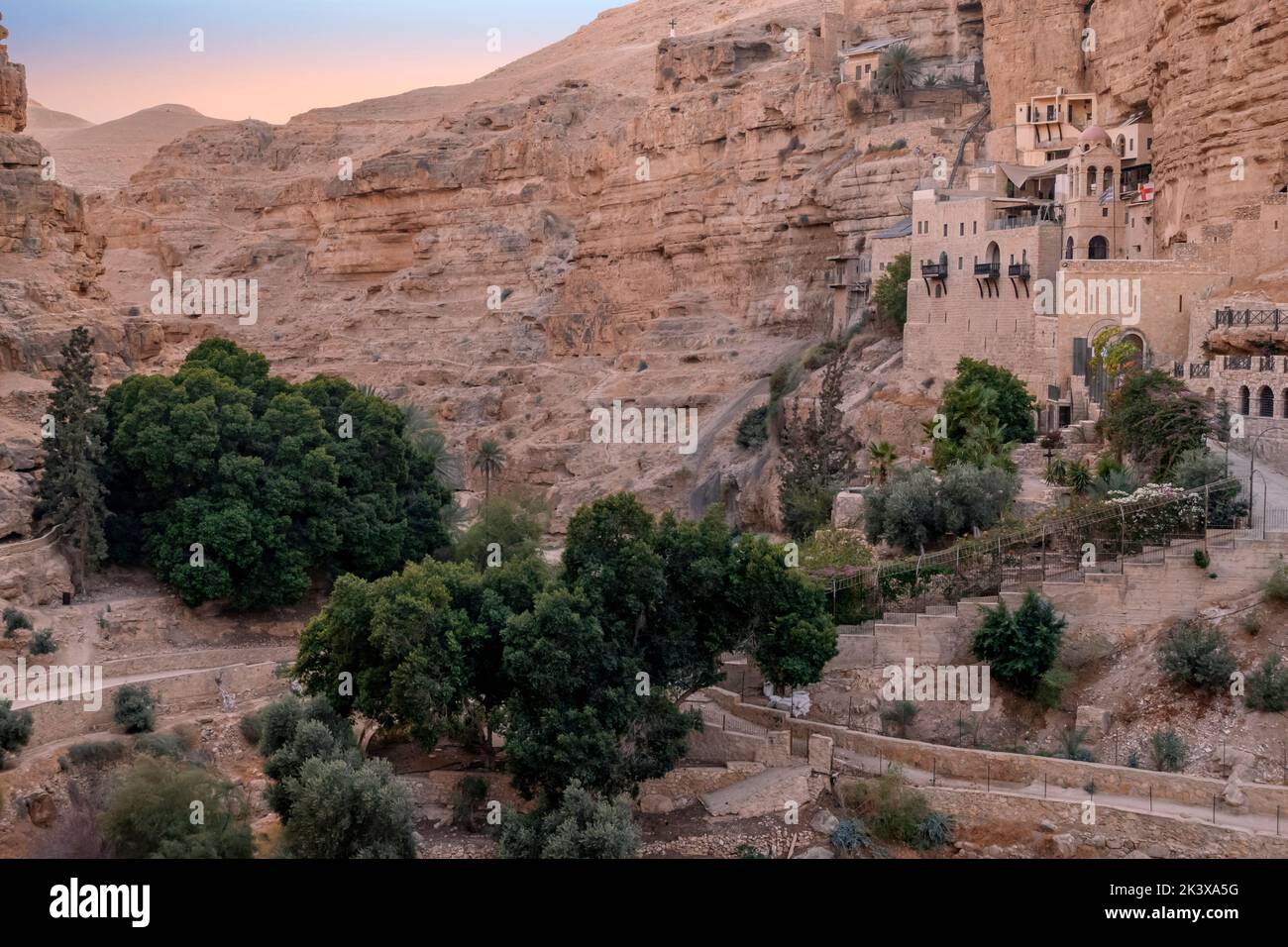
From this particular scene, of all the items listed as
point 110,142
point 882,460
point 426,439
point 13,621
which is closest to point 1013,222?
point 882,460

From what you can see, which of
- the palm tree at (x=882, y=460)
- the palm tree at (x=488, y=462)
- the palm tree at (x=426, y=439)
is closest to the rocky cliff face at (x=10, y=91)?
the palm tree at (x=426, y=439)

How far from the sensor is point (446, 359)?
78312mm

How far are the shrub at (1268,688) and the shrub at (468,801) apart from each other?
46.1 feet

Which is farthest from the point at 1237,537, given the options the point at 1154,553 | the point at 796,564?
the point at 796,564

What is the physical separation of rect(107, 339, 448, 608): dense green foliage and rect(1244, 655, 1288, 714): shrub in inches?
863

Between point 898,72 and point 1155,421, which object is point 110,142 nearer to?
point 898,72

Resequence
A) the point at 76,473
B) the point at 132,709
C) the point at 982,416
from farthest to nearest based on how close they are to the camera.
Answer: the point at 982,416 < the point at 76,473 < the point at 132,709

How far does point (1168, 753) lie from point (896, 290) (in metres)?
26.5

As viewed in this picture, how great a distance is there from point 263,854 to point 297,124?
294 ft

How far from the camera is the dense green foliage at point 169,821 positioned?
2635cm

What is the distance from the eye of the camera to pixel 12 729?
31906 mm

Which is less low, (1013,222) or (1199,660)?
(1013,222)
